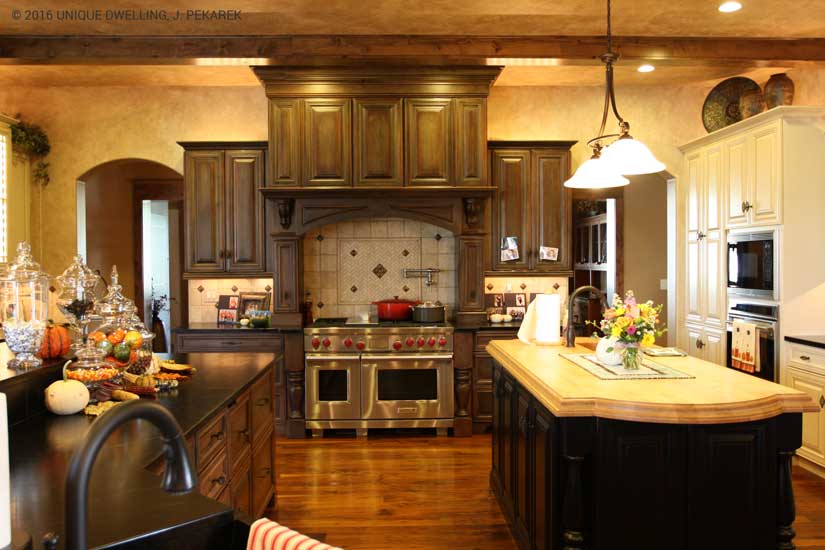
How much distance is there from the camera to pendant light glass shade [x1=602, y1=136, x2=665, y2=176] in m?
2.82

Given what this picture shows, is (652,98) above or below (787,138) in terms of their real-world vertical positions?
above

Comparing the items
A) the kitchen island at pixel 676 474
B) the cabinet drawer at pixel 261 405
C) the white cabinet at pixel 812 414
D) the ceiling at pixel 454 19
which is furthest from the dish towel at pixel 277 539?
the white cabinet at pixel 812 414

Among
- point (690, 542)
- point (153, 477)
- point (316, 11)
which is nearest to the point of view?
point (153, 477)

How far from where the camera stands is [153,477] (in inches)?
63.9

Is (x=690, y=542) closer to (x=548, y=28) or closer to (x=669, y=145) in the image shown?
(x=548, y=28)

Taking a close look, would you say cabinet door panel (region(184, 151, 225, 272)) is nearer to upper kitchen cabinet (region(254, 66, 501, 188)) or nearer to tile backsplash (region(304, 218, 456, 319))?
upper kitchen cabinet (region(254, 66, 501, 188))

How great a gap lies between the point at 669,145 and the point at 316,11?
11.6 feet

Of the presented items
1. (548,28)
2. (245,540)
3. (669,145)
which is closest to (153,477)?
(245,540)

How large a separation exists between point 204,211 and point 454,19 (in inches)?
106

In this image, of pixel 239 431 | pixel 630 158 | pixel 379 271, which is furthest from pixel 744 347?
pixel 239 431

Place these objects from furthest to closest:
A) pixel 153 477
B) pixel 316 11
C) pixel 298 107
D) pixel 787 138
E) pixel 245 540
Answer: pixel 298 107 → pixel 787 138 → pixel 316 11 → pixel 153 477 → pixel 245 540

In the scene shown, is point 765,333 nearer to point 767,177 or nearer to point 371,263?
point 767,177

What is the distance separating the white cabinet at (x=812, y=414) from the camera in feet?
13.5

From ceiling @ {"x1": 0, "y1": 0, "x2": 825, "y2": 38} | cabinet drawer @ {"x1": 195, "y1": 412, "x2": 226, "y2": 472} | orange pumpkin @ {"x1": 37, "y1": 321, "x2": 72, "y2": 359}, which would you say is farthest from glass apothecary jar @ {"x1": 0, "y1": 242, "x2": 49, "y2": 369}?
ceiling @ {"x1": 0, "y1": 0, "x2": 825, "y2": 38}
